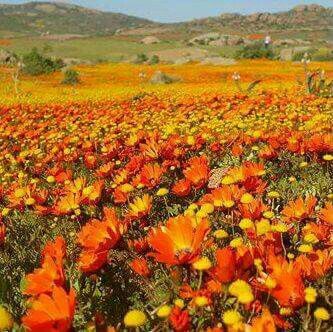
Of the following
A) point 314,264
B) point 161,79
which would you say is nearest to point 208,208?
point 314,264

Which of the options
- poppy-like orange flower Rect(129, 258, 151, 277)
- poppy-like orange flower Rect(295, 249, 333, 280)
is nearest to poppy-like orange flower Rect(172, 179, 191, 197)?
poppy-like orange flower Rect(129, 258, 151, 277)

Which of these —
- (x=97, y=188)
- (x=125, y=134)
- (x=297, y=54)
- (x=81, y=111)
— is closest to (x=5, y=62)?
(x=297, y=54)

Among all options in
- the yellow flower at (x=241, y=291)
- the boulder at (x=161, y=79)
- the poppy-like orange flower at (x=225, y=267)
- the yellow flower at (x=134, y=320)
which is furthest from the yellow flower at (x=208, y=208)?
the boulder at (x=161, y=79)

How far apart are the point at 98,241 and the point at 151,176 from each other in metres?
1.34

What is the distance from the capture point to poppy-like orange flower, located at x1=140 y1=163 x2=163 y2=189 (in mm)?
3717

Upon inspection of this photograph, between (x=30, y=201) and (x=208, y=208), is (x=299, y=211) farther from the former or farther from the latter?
(x=30, y=201)

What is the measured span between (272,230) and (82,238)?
0.90 m

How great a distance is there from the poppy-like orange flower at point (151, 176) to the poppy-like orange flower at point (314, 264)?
1.69m

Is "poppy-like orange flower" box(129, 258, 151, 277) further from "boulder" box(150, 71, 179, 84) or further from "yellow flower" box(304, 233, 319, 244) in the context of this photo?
"boulder" box(150, 71, 179, 84)

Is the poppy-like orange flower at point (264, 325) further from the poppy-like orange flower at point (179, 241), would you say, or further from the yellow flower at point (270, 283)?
the poppy-like orange flower at point (179, 241)

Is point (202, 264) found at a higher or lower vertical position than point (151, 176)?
higher

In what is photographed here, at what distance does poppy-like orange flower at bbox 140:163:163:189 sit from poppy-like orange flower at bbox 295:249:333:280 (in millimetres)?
1692

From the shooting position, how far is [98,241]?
2473 mm

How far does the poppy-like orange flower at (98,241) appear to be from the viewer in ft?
7.50
